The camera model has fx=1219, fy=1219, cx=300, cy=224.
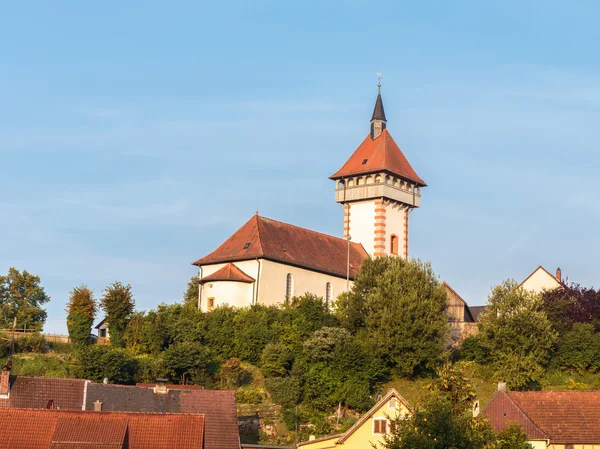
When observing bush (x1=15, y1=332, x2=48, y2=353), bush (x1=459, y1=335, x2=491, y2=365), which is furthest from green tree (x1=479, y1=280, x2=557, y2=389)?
bush (x1=15, y1=332, x2=48, y2=353)

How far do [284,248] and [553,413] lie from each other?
103 ft

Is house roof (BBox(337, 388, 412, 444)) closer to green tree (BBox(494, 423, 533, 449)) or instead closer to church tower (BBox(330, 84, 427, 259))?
green tree (BBox(494, 423, 533, 449))

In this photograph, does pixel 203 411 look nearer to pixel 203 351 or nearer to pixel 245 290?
pixel 203 351

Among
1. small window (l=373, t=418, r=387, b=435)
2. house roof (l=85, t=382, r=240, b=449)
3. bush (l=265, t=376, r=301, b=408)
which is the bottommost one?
small window (l=373, t=418, r=387, b=435)

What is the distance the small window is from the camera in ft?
175

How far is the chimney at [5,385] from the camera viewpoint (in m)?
53.8

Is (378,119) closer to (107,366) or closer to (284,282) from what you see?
(284,282)

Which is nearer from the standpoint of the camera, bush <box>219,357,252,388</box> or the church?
bush <box>219,357,252,388</box>

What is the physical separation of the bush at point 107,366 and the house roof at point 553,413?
20.8 meters

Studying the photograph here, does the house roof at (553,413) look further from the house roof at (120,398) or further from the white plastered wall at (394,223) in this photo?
the white plastered wall at (394,223)

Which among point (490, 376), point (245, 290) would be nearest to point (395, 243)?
point (245, 290)

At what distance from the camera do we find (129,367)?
66688 mm

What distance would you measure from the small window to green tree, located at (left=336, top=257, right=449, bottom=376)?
1649cm

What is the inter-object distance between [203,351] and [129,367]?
443 cm
